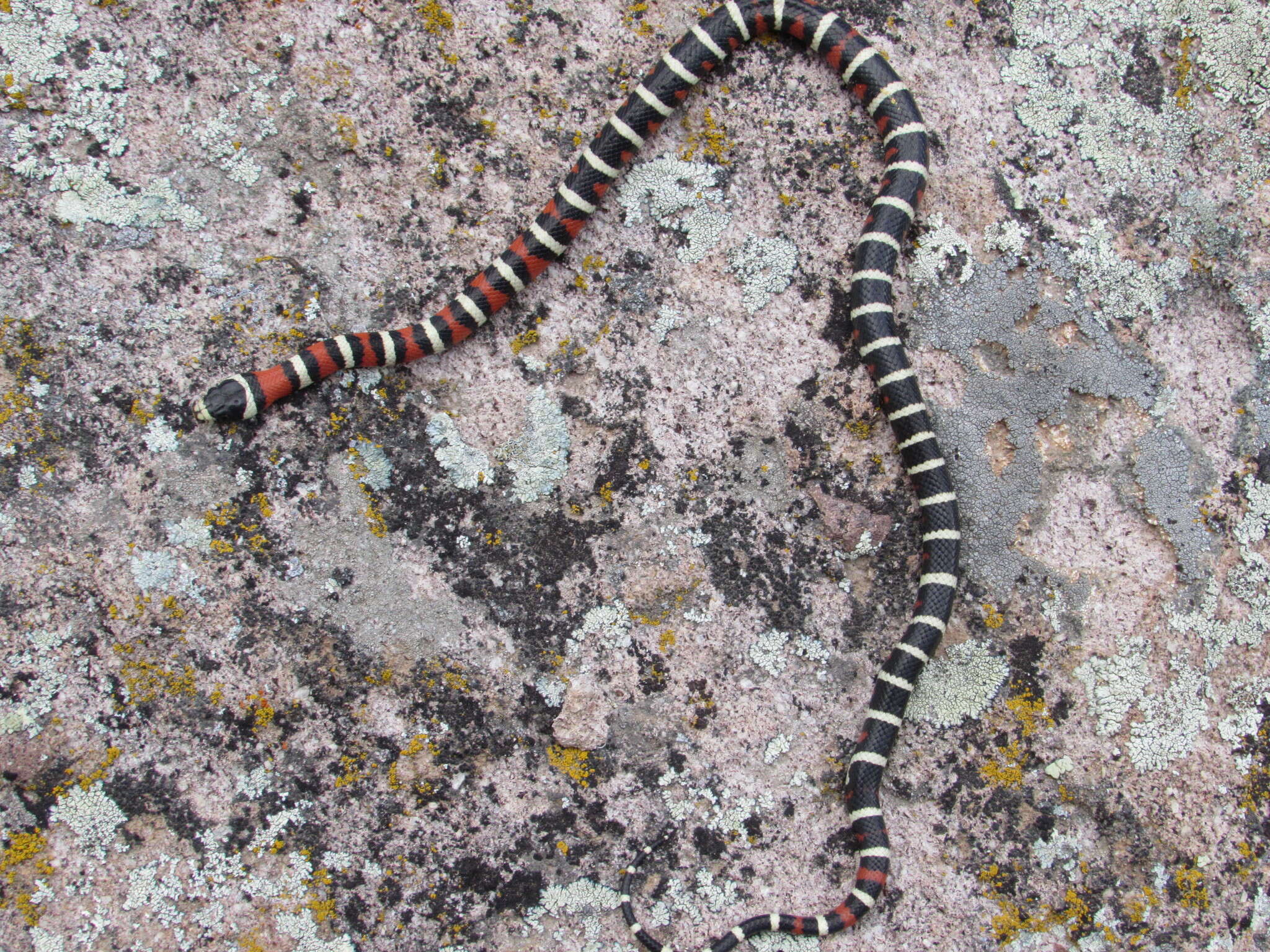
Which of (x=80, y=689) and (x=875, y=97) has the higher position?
(x=875, y=97)

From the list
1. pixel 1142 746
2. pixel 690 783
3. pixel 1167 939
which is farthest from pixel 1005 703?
pixel 690 783

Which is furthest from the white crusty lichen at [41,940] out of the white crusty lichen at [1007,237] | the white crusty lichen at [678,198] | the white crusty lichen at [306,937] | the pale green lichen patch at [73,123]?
the white crusty lichen at [1007,237]

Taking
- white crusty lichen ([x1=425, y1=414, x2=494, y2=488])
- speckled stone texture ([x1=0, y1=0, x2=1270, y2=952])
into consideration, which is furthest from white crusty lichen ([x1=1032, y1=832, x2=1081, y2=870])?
white crusty lichen ([x1=425, y1=414, x2=494, y2=488])

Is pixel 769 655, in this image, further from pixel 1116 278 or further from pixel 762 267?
pixel 1116 278

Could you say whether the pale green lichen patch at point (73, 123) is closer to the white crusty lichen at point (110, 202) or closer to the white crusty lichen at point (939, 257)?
the white crusty lichen at point (110, 202)

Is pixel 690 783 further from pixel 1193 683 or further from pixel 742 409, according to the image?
pixel 1193 683

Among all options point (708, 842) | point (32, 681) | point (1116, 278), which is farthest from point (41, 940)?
point (1116, 278)
